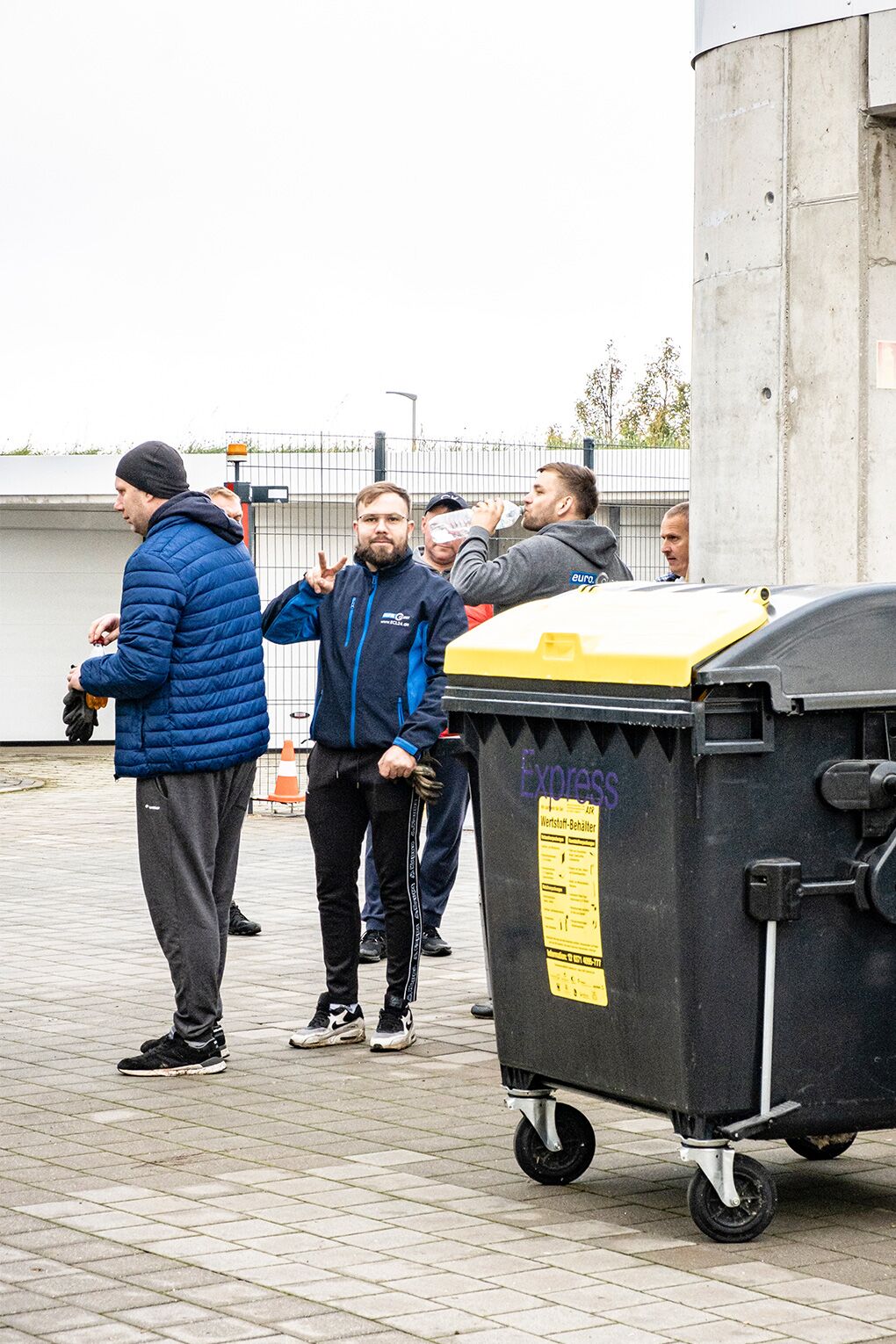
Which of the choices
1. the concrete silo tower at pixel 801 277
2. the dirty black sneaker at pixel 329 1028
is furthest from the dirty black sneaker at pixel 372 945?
the concrete silo tower at pixel 801 277

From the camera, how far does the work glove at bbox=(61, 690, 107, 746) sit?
268 inches

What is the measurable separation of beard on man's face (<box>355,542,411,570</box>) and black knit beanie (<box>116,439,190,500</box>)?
27.2 inches

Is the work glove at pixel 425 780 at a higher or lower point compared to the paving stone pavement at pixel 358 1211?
higher

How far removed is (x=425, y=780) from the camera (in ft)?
22.5

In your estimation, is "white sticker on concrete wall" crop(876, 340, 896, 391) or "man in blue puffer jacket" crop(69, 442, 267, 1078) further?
"white sticker on concrete wall" crop(876, 340, 896, 391)

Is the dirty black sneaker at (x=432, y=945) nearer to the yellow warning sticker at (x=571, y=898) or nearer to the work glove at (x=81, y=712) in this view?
the work glove at (x=81, y=712)

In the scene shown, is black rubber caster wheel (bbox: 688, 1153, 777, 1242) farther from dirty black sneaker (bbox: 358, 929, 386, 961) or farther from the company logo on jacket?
dirty black sneaker (bbox: 358, 929, 386, 961)

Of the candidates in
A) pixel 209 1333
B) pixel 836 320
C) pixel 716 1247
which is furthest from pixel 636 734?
pixel 836 320

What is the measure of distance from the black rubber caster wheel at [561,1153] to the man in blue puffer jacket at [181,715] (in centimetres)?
176

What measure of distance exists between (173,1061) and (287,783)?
28.4 ft

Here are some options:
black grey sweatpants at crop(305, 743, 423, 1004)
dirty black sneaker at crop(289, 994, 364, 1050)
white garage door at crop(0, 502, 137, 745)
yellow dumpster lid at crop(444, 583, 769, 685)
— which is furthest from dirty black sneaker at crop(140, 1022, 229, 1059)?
white garage door at crop(0, 502, 137, 745)

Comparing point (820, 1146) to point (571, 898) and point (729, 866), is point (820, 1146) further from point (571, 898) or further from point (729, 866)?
point (729, 866)

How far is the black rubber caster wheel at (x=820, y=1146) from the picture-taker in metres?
5.34

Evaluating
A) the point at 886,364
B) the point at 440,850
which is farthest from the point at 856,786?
the point at 440,850
